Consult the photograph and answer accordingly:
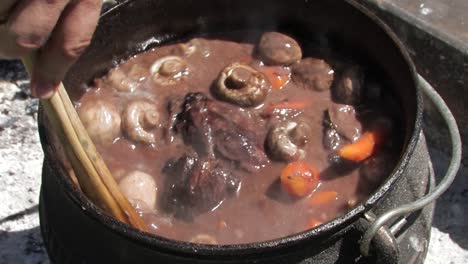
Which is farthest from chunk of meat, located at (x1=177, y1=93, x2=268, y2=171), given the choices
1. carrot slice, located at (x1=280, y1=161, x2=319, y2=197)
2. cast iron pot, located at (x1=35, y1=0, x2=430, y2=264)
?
cast iron pot, located at (x1=35, y1=0, x2=430, y2=264)

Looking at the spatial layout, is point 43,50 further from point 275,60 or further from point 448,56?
point 448,56

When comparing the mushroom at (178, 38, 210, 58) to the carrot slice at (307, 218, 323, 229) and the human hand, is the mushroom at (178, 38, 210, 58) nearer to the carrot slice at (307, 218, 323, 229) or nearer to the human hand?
the carrot slice at (307, 218, 323, 229)

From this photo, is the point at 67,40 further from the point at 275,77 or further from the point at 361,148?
the point at 275,77

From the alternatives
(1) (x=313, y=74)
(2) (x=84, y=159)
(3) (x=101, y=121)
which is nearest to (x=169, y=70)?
(3) (x=101, y=121)

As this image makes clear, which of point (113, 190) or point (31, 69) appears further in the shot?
point (113, 190)

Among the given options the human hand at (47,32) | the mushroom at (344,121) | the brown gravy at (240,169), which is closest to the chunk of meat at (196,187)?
the brown gravy at (240,169)

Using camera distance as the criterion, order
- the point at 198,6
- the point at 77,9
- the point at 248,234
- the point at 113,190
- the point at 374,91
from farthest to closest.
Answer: the point at 198,6, the point at 374,91, the point at 248,234, the point at 113,190, the point at 77,9

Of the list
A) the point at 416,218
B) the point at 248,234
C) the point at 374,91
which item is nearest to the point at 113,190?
the point at 248,234
